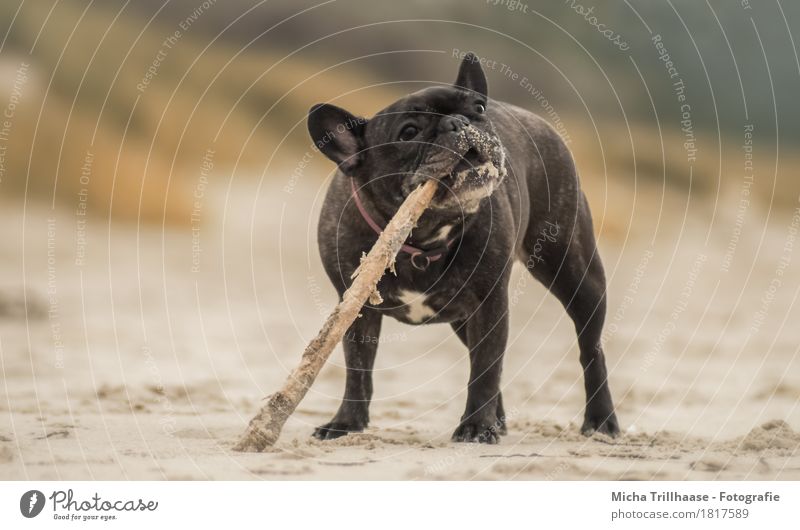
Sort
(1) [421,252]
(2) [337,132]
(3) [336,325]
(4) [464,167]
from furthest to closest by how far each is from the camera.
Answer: (2) [337,132] → (1) [421,252] → (4) [464,167] → (3) [336,325]

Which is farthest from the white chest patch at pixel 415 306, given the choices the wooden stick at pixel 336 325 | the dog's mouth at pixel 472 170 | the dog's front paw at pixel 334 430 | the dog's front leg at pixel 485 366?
the dog's front paw at pixel 334 430

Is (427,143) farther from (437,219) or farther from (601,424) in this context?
(601,424)

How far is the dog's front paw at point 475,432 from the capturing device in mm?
8008

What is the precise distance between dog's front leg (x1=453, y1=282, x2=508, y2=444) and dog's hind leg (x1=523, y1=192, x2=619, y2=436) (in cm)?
133

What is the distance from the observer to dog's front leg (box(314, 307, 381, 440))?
27.7 ft

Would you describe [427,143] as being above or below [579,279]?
above

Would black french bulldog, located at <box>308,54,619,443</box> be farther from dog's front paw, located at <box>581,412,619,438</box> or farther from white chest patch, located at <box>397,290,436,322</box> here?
dog's front paw, located at <box>581,412,619,438</box>

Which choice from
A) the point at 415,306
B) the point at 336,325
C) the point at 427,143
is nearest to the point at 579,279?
the point at 415,306

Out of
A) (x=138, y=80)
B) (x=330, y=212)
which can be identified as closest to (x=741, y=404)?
(x=330, y=212)

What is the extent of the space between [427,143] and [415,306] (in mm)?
1350

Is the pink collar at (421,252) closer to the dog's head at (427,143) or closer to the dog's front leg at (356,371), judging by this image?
the dog's head at (427,143)

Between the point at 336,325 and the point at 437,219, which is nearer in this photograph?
the point at 336,325

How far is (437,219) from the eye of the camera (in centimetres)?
790

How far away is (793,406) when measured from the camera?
10.9m
